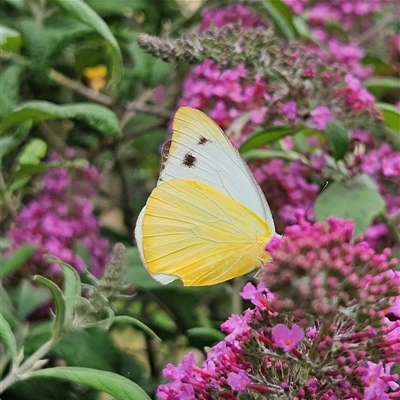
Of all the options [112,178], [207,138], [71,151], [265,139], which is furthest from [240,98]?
[112,178]

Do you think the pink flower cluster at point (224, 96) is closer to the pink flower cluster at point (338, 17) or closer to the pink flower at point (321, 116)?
the pink flower at point (321, 116)

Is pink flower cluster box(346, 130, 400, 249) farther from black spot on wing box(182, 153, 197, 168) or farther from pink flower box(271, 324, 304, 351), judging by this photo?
pink flower box(271, 324, 304, 351)

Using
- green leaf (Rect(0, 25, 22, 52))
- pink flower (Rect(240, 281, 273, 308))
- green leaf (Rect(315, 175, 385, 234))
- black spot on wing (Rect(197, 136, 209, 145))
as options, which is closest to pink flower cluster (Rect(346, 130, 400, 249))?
green leaf (Rect(315, 175, 385, 234))

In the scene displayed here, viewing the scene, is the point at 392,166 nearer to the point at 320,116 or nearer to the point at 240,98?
the point at 320,116

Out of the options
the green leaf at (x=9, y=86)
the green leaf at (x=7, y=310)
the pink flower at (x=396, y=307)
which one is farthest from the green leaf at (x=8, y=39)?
the pink flower at (x=396, y=307)

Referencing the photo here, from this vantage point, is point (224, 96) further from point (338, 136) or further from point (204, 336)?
point (204, 336)

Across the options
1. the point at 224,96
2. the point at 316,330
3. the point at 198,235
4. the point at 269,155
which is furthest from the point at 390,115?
the point at 316,330
